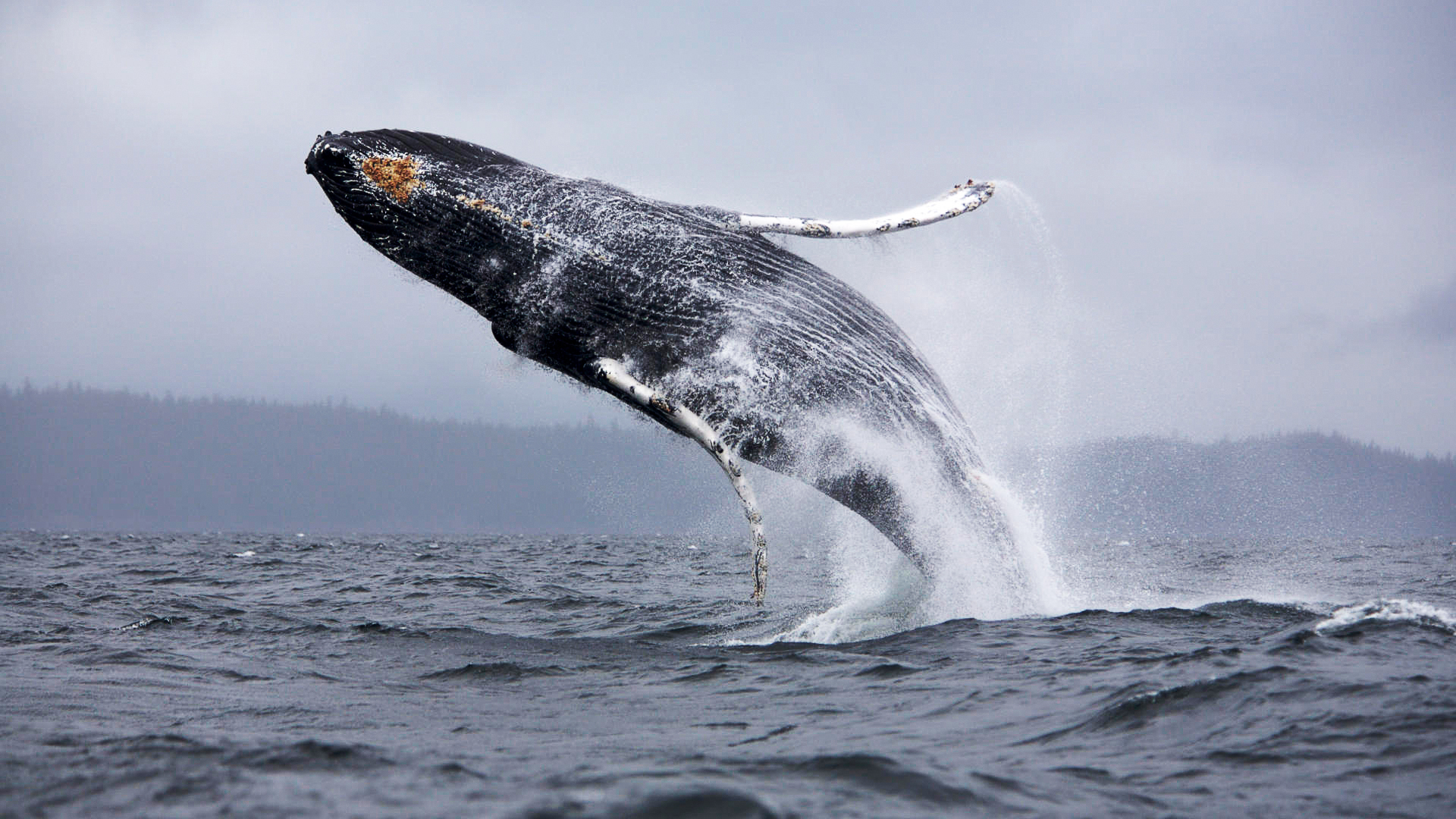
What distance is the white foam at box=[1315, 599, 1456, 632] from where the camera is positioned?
7.16 m

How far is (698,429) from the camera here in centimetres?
646

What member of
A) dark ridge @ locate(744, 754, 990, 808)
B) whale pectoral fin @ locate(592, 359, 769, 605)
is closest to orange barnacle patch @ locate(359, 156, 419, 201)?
whale pectoral fin @ locate(592, 359, 769, 605)

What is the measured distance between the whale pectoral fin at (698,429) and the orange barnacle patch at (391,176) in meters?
1.51

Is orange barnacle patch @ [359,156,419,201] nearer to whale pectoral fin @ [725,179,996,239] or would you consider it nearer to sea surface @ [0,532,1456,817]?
whale pectoral fin @ [725,179,996,239]

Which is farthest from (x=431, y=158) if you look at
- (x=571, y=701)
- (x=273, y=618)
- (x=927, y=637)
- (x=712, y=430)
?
(x=273, y=618)

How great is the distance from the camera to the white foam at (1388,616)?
716 centimetres

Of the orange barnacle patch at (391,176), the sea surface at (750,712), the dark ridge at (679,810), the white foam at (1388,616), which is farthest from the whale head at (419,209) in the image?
the white foam at (1388,616)

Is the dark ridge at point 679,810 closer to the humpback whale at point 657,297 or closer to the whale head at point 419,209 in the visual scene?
the humpback whale at point 657,297

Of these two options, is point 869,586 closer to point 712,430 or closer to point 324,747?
point 712,430

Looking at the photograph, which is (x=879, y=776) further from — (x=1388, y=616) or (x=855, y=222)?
(x=1388, y=616)

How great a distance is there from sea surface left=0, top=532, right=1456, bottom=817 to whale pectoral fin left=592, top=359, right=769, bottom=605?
0.72 m

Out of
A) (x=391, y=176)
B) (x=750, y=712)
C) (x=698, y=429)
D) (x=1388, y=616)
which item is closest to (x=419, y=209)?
(x=391, y=176)

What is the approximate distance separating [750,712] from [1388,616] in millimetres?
4827

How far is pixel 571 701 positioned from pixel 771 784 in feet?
7.14
